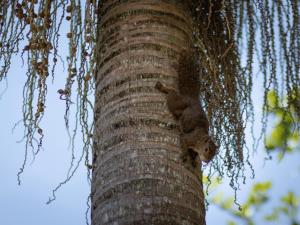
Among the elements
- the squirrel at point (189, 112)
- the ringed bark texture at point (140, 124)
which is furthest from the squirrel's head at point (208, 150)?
the ringed bark texture at point (140, 124)

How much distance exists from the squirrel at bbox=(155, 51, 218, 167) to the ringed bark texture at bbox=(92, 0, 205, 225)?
30mm

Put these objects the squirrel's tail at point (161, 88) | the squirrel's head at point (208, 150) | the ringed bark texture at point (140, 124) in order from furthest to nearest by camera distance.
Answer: the squirrel's head at point (208, 150)
the squirrel's tail at point (161, 88)
the ringed bark texture at point (140, 124)

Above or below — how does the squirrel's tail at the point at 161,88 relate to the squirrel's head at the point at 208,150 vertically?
above

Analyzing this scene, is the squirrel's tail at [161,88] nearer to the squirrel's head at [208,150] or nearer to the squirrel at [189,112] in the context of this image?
the squirrel at [189,112]

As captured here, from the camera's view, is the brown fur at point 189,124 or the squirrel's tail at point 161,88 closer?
the brown fur at point 189,124

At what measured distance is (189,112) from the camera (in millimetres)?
2516

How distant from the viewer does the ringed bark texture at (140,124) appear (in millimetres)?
2285

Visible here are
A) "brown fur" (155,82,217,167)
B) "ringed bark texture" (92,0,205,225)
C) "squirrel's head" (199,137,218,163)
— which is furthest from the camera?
"squirrel's head" (199,137,218,163)

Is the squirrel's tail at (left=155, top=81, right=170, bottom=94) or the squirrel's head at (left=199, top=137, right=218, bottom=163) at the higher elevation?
the squirrel's tail at (left=155, top=81, right=170, bottom=94)

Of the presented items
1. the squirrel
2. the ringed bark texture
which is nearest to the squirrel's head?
the squirrel

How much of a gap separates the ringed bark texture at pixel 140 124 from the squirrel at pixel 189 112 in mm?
30

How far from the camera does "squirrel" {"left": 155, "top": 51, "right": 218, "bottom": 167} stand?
2.48 meters

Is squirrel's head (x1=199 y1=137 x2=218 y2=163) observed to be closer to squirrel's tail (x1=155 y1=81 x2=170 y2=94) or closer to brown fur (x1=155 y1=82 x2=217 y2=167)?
brown fur (x1=155 y1=82 x2=217 y2=167)

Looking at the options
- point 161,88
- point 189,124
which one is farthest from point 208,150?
point 161,88
